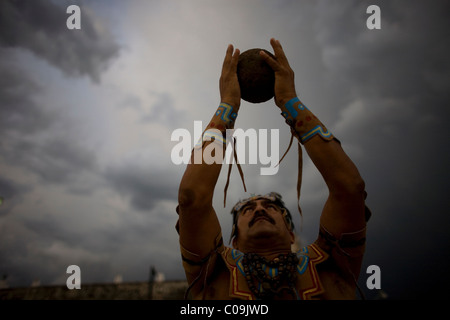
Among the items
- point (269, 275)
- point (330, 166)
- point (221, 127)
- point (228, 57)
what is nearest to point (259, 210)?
point (269, 275)

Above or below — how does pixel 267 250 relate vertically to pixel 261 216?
below

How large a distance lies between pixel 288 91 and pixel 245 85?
0.51m

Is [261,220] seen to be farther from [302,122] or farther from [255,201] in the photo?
[302,122]

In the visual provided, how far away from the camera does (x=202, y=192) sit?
7.33 ft

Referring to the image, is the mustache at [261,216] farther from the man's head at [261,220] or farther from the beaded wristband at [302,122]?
the beaded wristband at [302,122]

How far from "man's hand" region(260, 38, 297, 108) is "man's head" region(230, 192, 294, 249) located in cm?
138

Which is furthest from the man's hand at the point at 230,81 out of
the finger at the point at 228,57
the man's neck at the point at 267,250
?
the man's neck at the point at 267,250

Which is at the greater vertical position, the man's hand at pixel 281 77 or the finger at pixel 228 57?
the finger at pixel 228 57

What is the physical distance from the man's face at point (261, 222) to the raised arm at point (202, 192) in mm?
555

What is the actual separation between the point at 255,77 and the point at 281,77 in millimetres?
301

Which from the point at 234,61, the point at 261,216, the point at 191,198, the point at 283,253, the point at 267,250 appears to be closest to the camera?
the point at 191,198

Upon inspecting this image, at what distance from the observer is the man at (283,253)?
7.49 feet
